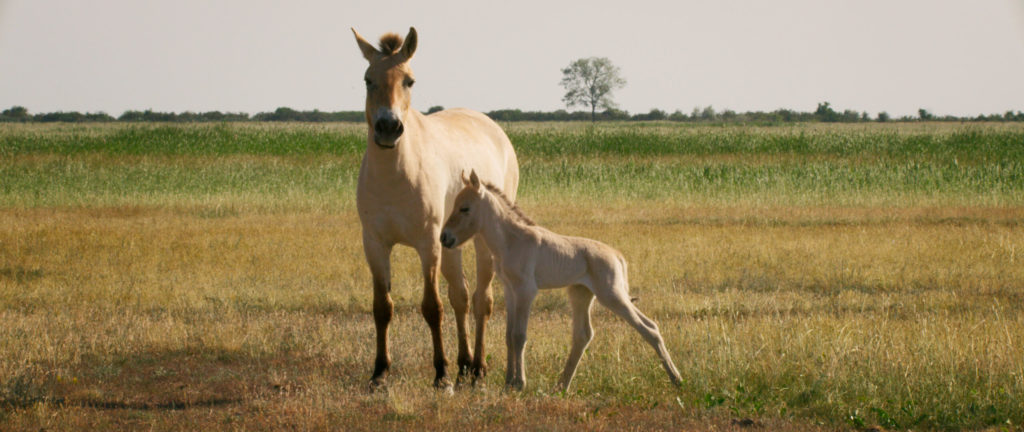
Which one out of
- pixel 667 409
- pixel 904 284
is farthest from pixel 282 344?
pixel 904 284

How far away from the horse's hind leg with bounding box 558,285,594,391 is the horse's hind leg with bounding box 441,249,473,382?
110 centimetres

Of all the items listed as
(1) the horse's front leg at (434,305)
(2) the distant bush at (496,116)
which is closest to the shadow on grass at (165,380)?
(1) the horse's front leg at (434,305)

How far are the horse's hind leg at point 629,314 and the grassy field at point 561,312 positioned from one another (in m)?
0.24

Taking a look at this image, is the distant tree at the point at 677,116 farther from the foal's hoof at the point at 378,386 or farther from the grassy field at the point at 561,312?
the foal's hoof at the point at 378,386

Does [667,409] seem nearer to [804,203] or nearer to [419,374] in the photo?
[419,374]

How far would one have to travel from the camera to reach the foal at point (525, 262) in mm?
6520

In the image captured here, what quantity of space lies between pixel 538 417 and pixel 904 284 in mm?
7466

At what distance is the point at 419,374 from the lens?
7727 millimetres

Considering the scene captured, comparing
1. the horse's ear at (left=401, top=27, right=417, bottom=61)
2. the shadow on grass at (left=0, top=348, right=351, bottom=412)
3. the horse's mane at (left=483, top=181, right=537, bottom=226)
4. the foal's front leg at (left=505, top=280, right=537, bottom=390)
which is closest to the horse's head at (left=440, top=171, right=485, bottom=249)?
the horse's mane at (left=483, top=181, right=537, bottom=226)

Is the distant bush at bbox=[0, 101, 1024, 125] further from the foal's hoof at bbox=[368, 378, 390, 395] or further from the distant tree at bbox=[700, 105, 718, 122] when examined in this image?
the foal's hoof at bbox=[368, 378, 390, 395]

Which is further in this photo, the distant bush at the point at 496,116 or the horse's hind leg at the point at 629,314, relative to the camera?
the distant bush at the point at 496,116

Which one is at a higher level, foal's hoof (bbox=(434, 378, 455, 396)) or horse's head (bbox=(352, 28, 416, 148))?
horse's head (bbox=(352, 28, 416, 148))

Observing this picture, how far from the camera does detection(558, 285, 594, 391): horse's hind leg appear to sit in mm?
6840

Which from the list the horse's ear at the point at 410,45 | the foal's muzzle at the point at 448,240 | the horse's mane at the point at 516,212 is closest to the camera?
the foal's muzzle at the point at 448,240
